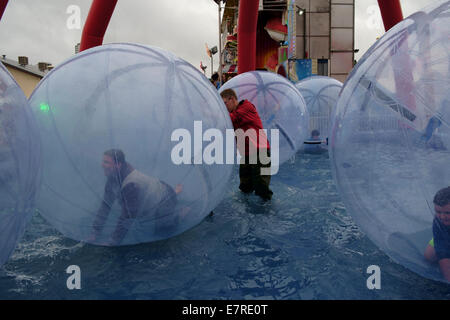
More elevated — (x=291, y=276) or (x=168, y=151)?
(x=168, y=151)

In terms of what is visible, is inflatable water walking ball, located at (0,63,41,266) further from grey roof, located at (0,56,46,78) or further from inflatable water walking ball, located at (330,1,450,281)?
grey roof, located at (0,56,46,78)

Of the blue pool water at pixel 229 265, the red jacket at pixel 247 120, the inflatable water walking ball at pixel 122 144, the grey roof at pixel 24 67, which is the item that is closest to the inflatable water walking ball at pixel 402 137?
the blue pool water at pixel 229 265

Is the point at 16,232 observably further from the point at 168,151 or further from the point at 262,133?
the point at 262,133

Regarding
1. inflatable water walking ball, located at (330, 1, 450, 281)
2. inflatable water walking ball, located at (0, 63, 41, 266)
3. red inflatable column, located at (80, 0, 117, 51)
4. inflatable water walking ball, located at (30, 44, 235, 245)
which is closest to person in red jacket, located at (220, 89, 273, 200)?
inflatable water walking ball, located at (30, 44, 235, 245)

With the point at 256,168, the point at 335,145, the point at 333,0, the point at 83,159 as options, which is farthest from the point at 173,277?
the point at 333,0

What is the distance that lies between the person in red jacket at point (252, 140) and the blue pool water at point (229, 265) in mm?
659

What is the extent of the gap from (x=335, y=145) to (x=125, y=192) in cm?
152

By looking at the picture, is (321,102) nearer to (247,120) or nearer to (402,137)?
(247,120)

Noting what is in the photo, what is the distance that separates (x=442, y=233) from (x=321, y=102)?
5.74 m

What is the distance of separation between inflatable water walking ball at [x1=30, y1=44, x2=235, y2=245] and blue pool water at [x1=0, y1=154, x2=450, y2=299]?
259 millimetres

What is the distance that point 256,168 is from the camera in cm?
430

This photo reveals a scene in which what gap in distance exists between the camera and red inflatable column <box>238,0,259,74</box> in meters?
→ 7.79

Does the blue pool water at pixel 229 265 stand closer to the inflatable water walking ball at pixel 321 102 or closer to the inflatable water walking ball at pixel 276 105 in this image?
the inflatable water walking ball at pixel 276 105

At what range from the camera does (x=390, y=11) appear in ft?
22.1
